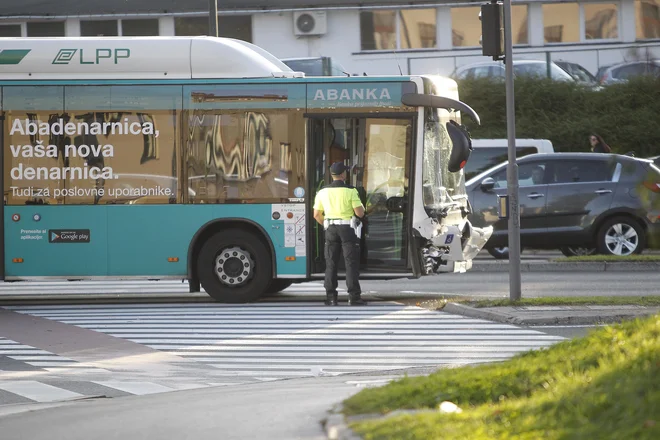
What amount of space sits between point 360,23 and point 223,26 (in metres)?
4.39

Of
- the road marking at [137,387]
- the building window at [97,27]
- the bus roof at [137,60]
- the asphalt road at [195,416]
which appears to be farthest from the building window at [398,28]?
the asphalt road at [195,416]

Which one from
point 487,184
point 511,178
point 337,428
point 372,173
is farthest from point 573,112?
point 337,428

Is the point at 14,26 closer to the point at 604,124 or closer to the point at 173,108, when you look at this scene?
the point at 604,124

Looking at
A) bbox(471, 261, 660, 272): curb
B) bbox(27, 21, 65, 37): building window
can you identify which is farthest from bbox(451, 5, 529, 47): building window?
bbox(471, 261, 660, 272): curb

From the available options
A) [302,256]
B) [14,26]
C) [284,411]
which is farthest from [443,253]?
[14,26]

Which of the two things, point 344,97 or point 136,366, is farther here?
point 344,97

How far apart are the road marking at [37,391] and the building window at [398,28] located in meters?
33.3

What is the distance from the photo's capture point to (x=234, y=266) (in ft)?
56.7

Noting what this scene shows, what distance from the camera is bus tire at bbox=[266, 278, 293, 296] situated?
18025 millimetres

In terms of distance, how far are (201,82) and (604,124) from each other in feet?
55.4

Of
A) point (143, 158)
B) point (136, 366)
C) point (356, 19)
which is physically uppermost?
point (356, 19)

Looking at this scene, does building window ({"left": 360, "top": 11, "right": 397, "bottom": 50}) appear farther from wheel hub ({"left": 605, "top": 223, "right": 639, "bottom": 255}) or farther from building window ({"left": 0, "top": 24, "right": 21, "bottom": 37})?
wheel hub ({"left": 605, "top": 223, "right": 639, "bottom": 255})

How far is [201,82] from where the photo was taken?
17453mm

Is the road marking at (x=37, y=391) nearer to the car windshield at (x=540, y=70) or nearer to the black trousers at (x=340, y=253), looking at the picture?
the black trousers at (x=340, y=253)
